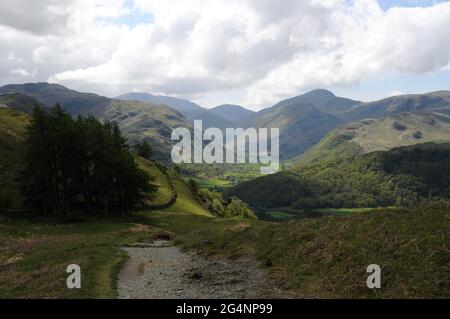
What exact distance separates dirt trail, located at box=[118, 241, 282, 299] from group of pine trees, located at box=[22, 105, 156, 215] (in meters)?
36.4

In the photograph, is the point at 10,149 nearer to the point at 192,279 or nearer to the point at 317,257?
the point at 192,279

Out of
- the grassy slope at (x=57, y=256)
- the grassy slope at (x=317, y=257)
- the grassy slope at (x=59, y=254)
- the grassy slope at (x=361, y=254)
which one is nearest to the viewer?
the grassy slope at (x=361, y=254)

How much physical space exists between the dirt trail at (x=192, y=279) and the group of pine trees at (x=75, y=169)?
119 feet

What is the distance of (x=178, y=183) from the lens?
139000 mm

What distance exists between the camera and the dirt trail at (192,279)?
2416 cm

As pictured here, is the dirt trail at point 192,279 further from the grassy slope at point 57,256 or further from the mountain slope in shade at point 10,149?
the mountain slope in shade at point 10,149

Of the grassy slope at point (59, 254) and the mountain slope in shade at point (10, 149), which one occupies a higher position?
the mountain slope in shade at point (10, 149)

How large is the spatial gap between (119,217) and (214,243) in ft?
123

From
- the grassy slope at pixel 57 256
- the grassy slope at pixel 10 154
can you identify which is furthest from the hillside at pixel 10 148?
the grassy slope at pixel 57 256

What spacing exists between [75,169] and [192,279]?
166ft

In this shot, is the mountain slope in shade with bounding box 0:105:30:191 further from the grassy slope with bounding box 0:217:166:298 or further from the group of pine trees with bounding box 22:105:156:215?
the grassy slope with bounding box 0:217:166:298

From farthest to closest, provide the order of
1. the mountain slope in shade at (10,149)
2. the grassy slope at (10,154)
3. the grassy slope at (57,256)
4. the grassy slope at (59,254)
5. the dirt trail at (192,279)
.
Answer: the mountain slope in shade at (10,149)
the grassy slope at (10,154)
the grassy slope at (59,254)
the grassy slope at (57,256)
the dirt trail at (192,279)

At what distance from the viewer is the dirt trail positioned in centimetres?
2416
